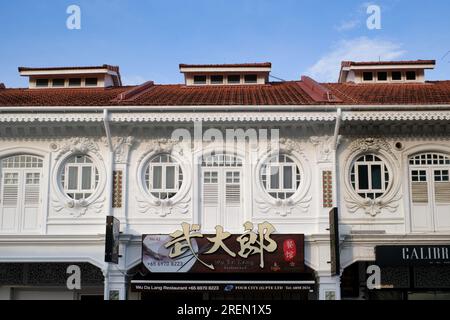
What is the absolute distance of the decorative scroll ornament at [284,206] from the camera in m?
19.6

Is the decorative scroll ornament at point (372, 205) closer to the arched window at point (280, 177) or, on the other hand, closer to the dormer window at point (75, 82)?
the arched window at point (280, 177)

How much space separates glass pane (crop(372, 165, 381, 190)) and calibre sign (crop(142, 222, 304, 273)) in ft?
9.18

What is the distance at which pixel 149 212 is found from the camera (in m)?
19.7

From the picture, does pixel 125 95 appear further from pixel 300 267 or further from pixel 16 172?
pixel 300 267

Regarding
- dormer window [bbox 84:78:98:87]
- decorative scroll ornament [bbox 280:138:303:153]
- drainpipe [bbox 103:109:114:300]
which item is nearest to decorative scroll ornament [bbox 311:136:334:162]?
decorative scroll ornament [bbox 280:138:303:153]

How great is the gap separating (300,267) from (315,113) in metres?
4.36

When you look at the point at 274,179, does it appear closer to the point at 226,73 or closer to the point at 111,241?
the point at 111,241

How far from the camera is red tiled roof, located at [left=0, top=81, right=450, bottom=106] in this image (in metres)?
20.0

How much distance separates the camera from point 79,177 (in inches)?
791

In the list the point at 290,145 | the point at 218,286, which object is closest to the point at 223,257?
the point at 218,286

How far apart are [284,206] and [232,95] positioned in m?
4.20

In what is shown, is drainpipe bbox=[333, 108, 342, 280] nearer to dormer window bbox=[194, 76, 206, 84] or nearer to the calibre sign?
the calibre sign

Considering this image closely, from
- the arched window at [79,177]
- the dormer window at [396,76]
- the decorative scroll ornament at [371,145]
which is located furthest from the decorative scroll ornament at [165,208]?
the dormer window at [396,76]

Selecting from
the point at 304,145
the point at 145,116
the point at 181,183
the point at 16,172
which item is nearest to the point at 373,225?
the point at 304,145
